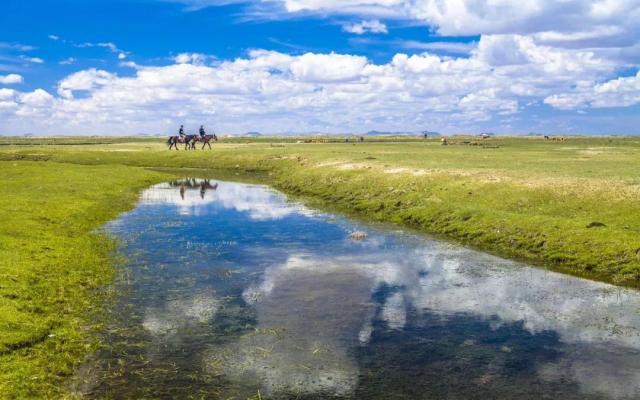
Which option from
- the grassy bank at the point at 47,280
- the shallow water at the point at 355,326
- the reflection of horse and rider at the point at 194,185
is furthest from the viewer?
the reflection of horse and rider at the point at 194,185

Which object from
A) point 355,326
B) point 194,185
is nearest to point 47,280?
point 355,326

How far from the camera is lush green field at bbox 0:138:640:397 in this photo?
1839 centimetres

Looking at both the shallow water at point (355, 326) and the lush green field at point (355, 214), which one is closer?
the shallow water at point (355, 326)

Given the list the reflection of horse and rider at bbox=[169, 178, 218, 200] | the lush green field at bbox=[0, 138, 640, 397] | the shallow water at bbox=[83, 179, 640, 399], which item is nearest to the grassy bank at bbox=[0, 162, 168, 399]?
the lush green field at bbox=[0, 138, 640, 397]

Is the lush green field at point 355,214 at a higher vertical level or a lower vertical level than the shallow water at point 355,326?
higher

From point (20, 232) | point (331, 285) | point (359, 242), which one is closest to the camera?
point (331, 285)

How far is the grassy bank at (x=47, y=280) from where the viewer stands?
1571 centimetres

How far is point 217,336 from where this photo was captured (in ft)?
61.3

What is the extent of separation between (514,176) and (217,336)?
39.6 meters

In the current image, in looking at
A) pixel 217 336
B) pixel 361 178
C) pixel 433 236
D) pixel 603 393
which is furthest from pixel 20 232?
pixel 361 178

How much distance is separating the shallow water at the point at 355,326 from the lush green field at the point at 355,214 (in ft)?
6.14

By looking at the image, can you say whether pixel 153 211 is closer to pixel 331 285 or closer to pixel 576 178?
pixel 331 285

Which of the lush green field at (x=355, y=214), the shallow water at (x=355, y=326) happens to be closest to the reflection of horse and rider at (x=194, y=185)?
the lush green field at (x=355, y=214)

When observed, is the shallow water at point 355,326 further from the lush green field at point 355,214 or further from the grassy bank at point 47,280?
the lush green field at point 355,214
